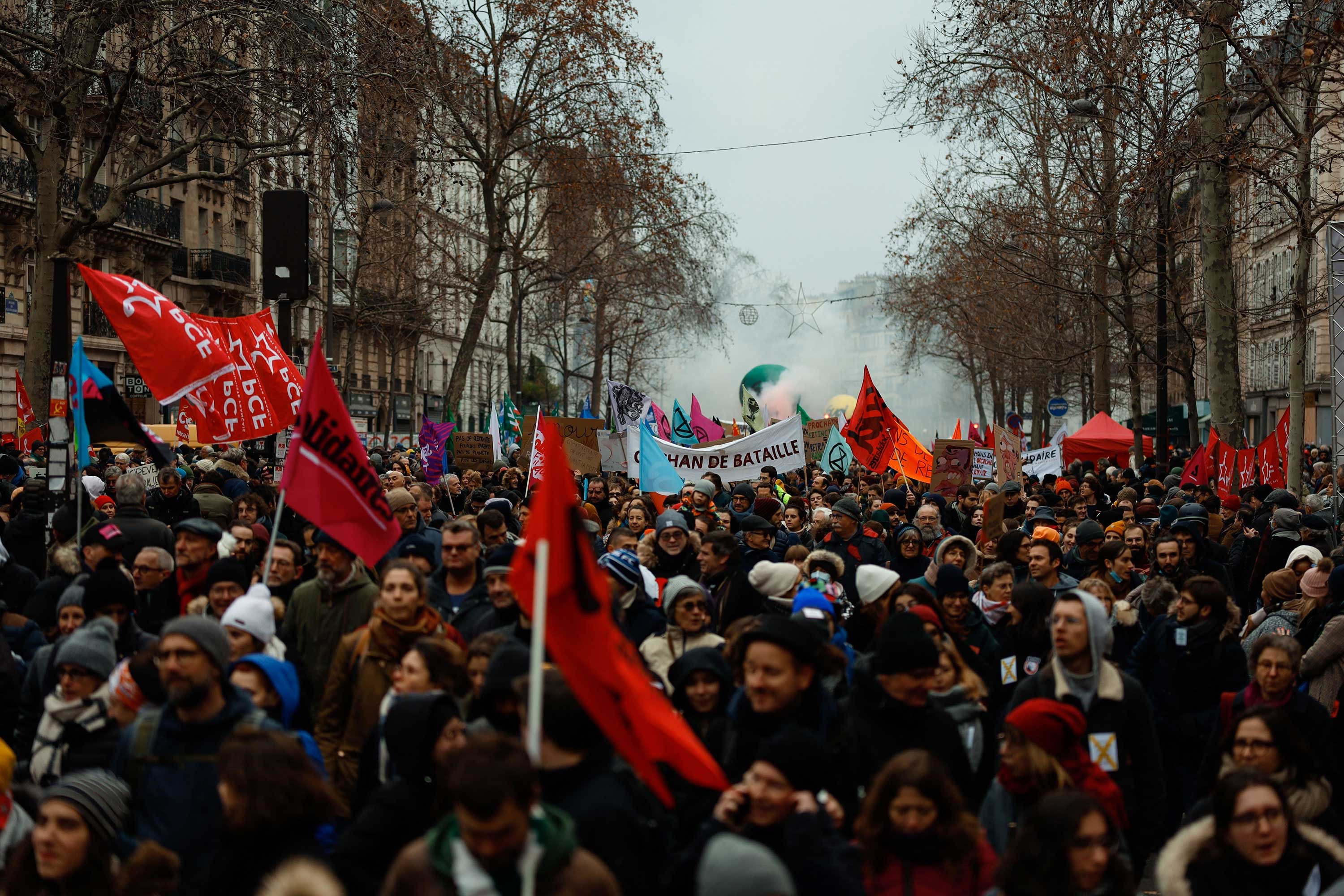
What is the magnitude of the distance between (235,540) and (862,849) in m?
5.20

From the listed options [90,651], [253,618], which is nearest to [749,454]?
[253,618]

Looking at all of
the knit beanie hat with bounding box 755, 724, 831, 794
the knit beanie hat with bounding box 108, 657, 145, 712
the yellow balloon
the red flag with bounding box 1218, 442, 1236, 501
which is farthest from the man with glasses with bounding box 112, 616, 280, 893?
the yellow balloon

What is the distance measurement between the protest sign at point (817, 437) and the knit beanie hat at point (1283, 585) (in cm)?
1187

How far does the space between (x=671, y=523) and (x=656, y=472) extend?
4.95 metres

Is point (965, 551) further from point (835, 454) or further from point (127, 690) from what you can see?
point (835, 454)

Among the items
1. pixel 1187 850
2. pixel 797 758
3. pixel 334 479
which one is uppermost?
pixel 334 479

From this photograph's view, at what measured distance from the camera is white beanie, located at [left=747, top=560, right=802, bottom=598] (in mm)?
7191

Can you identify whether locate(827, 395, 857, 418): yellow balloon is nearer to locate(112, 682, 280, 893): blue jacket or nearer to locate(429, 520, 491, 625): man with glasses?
locate(429, 520, 491, 625): man with glasses

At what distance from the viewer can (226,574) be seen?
6230 millimetres

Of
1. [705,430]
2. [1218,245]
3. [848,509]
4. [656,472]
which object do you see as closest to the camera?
[848,509]

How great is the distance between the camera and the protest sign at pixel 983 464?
61.0 ft

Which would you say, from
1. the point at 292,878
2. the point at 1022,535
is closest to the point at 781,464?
the point at 1022,535

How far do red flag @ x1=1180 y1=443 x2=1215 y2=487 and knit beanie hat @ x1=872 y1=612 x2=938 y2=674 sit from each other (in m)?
15.4

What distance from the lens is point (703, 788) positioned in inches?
164
